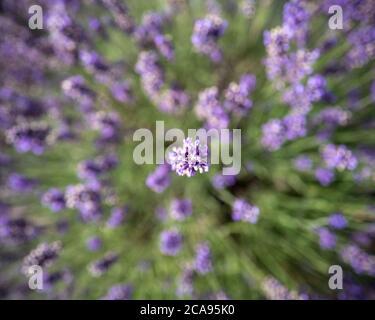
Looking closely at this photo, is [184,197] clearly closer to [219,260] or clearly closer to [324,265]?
[219,260]

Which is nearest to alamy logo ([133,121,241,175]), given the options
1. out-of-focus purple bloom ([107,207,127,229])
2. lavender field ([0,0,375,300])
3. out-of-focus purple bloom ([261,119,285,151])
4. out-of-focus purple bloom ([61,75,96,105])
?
lavender field ([0,0,375,300])

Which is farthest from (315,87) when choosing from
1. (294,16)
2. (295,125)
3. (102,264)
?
(102,264)

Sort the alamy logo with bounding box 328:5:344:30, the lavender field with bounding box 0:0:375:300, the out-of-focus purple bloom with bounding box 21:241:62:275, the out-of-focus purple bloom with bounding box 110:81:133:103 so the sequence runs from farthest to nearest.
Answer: the out-of-focus purple bloom with bounding box 110:81:133:103, the lavender field with bounding box 0:0:375:300, the out-of-focus purple bloom with bounding box 21:241:62:275, the alamy logo with bounding box 328:5:344:30

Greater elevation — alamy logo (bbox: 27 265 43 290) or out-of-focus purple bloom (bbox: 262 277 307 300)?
alamy logo (bbox: 27 265 43 290)

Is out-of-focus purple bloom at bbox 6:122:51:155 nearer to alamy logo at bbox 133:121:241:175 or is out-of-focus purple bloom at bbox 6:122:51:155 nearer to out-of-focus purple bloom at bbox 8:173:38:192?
out-of-focus purple bloom at bbox 8:173:38:192

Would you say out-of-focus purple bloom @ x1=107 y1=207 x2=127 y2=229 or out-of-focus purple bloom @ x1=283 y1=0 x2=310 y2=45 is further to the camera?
out-of-focus purple bloom @ x1=107 y1=207 x2=127 y2=229

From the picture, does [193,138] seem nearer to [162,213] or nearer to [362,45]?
[162,213]

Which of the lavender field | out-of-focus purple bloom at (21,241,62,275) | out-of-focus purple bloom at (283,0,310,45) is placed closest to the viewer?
out-of-focus purple bloom at (283,0,310,45)
